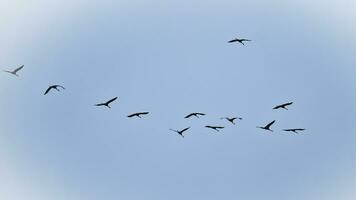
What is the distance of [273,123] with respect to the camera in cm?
10275
